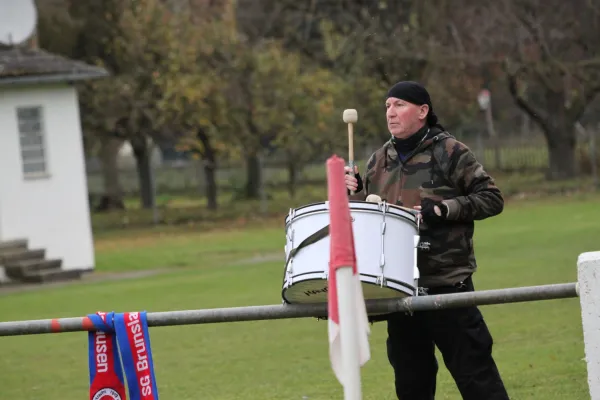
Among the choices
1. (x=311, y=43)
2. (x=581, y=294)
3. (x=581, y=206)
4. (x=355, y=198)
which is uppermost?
(x=311, y=43)

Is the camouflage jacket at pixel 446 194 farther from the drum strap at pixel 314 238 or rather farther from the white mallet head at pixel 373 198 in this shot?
the drum strap at pixel 314 238

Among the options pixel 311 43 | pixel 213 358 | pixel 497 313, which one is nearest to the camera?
pixel 213 358

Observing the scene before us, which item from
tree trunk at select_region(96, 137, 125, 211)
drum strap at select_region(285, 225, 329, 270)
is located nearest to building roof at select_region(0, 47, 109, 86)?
tree trunk at select_region(96, 137, 125, 211)

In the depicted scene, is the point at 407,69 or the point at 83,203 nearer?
the point at 83,203

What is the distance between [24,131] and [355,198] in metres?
20.1

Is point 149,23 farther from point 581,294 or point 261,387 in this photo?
point 581,294

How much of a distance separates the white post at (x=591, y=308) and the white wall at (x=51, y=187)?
67.8ft

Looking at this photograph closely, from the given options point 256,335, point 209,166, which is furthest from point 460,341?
point 209,166

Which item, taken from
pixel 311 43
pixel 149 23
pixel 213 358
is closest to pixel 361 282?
pixel 213 358

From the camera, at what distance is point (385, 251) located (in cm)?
607

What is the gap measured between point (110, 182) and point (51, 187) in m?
20.5

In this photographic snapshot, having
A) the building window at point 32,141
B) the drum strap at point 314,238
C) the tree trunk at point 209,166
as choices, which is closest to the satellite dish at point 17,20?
the building window at point 32,141

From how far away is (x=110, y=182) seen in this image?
46594 mm

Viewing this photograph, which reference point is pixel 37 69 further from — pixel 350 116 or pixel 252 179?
pixel 350 116
